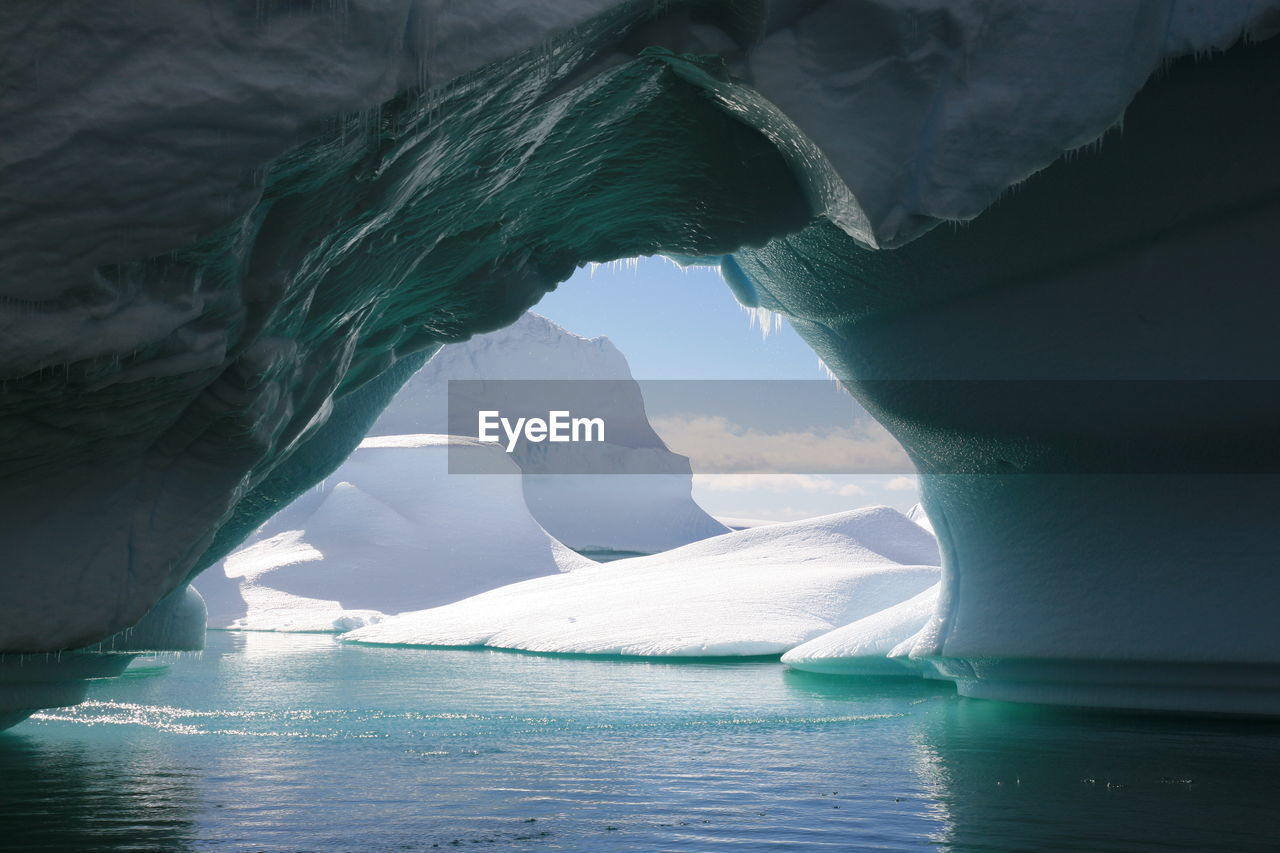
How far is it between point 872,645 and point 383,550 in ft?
49.4

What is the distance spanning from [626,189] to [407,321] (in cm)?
132

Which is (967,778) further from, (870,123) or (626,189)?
(626,189)

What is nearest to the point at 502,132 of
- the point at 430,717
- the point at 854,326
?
the point at 854,326

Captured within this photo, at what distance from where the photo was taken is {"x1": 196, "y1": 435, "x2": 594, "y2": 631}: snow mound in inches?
816

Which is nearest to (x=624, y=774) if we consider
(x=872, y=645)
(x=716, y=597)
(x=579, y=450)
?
(x=872, y=645)

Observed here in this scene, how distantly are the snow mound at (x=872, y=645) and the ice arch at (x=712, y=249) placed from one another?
1330 mm

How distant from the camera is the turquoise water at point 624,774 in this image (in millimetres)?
3496

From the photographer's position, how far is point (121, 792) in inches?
169

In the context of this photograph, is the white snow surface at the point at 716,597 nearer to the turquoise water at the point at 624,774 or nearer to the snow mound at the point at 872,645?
the snow mound at the point at 872,645

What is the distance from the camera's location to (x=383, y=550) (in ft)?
73.3

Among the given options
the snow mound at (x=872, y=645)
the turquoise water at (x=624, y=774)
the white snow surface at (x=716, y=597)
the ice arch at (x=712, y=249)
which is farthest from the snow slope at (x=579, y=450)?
the ice arch at (x=712, y=249)

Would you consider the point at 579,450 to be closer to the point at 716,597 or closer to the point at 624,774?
the point at 716,597

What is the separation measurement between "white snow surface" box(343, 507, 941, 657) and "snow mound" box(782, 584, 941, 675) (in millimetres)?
1463

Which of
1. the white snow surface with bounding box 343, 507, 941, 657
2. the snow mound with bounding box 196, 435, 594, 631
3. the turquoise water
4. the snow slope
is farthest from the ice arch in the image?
the snow slope
